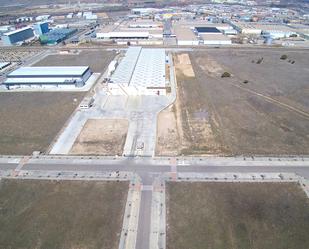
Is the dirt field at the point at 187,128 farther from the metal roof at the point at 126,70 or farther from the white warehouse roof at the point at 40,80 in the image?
the white warehouse roof at the point at 40,80

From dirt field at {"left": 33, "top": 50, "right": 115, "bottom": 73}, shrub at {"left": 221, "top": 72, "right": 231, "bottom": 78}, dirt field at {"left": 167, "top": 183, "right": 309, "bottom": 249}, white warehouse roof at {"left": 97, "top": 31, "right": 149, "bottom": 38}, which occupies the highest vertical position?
dirt field at {"left": 167, "top": 183, "right": 309, "bottom": 249}

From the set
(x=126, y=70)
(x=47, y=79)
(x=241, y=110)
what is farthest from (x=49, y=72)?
(x=241, y=110)

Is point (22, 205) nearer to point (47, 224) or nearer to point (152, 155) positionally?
point (47, 224)

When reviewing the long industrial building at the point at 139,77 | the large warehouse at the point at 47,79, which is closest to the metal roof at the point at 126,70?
the long industrial building at the point at 139,77

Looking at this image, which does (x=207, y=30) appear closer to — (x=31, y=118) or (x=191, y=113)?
(x=191, y=113)

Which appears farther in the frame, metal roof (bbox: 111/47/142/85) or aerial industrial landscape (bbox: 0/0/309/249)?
metal roof (bbox: 111/47/142/85)

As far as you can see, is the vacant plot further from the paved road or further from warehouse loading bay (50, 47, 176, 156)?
warehouse loading bay (50, 47, 176, 156)

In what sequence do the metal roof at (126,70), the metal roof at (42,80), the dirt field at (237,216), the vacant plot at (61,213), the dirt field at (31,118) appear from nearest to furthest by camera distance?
1. the dirt field at (237,216)
2. the vacant plot at (61,213)
3. the dirt field at (31,118)
4. the metal roof at (126,70)
5. the metal roof at (42,80)

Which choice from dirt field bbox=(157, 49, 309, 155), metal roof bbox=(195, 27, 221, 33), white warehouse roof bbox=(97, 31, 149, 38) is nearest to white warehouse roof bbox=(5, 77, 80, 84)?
dirt field bbox=(157, 49, 309, 155)
